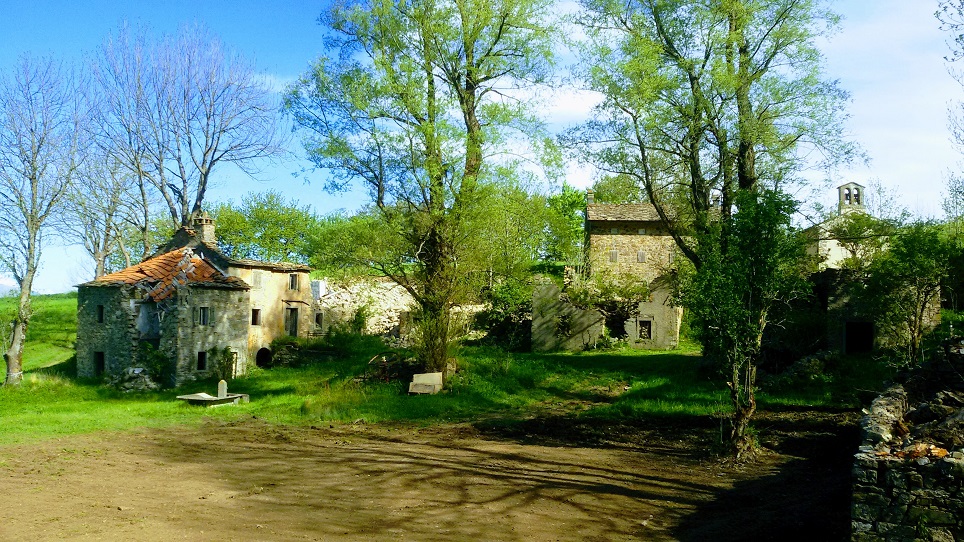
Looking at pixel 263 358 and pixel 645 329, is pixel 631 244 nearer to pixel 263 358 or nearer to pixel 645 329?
pixel 645 329

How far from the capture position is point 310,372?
87.2 ft

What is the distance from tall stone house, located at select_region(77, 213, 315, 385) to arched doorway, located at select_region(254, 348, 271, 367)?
0.24 metres

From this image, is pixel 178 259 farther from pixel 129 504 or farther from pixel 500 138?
pixel 129 504

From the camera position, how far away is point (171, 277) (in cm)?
2647

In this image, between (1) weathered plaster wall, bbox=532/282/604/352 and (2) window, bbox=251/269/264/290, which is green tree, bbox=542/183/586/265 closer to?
(1) weathered plaster wall, bbox=532/282/604/352

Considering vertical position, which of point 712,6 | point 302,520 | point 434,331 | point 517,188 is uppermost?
point 712,6

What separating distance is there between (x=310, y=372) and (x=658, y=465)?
1626 cm

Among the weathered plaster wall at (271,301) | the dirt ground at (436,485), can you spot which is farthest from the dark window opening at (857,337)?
the weathered plaster wall at (271,301)

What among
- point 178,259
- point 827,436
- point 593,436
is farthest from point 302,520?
point 178,259

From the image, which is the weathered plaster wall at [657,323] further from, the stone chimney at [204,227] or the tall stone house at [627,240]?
the stone chimney at [204,227]

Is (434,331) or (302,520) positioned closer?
(302,520)

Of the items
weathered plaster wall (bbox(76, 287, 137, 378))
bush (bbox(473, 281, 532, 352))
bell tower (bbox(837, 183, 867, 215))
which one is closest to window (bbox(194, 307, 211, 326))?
weathered plaster wall (bbox(76, 287, 137, 378))

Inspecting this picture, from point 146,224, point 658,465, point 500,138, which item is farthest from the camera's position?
point 146,224

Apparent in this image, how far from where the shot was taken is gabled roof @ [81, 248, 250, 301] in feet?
84.2
